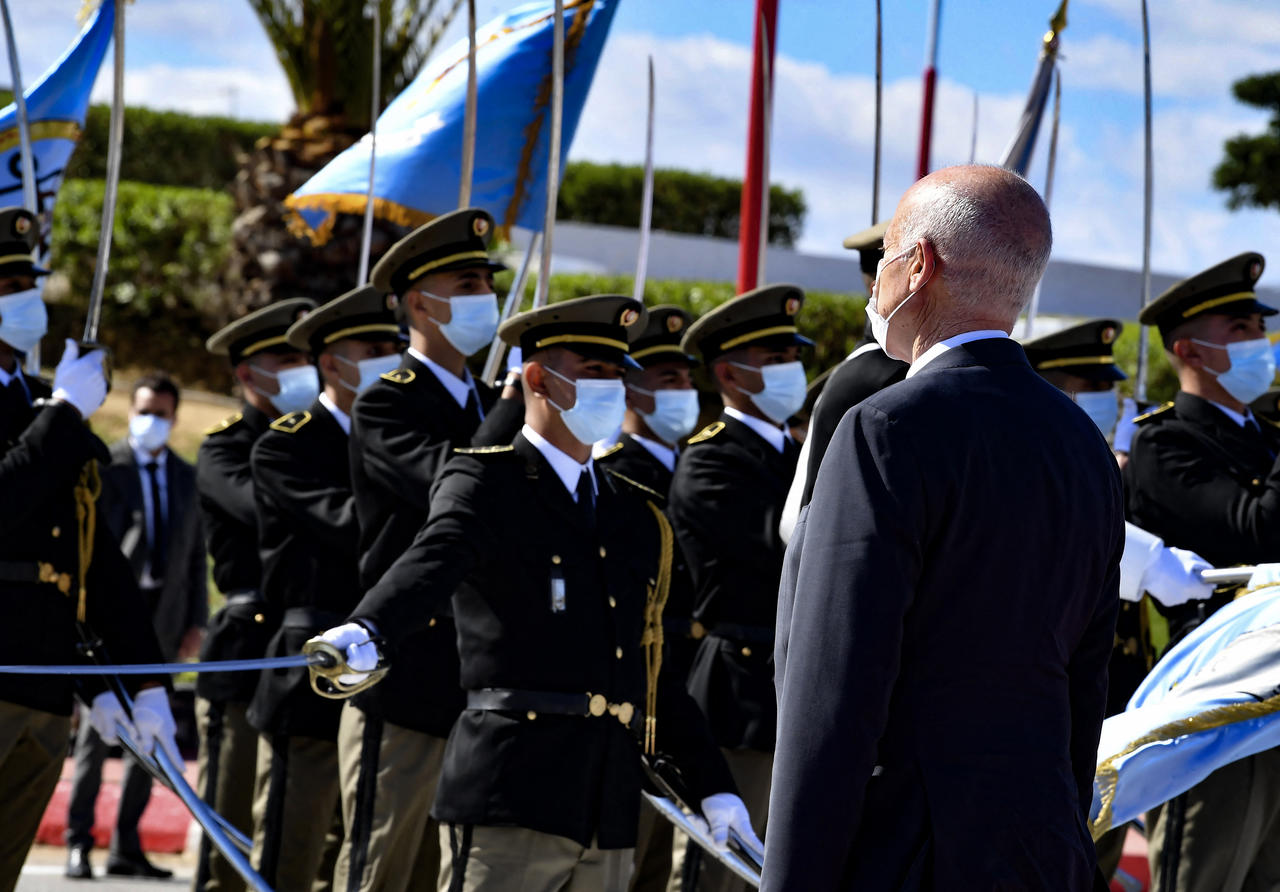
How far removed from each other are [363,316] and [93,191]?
1120 centimetres

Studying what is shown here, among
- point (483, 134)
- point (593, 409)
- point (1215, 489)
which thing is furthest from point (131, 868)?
point (1215, 489)

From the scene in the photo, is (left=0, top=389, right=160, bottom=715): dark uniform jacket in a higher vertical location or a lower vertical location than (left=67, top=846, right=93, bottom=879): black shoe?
higher

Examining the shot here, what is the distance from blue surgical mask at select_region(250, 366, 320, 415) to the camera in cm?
588

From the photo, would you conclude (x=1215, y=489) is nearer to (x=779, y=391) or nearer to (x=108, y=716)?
(x=779, y=391)

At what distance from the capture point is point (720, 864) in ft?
16.2

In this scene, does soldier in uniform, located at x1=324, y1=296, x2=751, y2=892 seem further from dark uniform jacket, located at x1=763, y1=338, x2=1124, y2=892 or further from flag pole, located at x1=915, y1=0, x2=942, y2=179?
flag pole, located at x1=915, y1=0, x2=942, y2=179

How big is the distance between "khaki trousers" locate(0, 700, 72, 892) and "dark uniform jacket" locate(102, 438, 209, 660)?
2840 millimetres

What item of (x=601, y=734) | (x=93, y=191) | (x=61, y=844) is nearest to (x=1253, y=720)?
(x=601, y=734)

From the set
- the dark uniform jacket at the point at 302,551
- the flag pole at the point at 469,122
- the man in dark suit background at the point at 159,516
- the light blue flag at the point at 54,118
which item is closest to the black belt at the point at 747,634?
the dark uniform jacket at the point at 302,551

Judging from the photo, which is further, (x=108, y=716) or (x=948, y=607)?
(x=108, y=716)

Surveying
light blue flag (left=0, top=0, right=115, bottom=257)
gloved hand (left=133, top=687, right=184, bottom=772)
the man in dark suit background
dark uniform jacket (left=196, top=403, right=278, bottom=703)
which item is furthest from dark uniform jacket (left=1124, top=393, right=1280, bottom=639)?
the man in dark suit background

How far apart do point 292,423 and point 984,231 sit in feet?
10.9

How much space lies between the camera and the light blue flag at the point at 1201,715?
375 centimetres

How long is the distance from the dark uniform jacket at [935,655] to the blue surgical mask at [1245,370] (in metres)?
3.23
